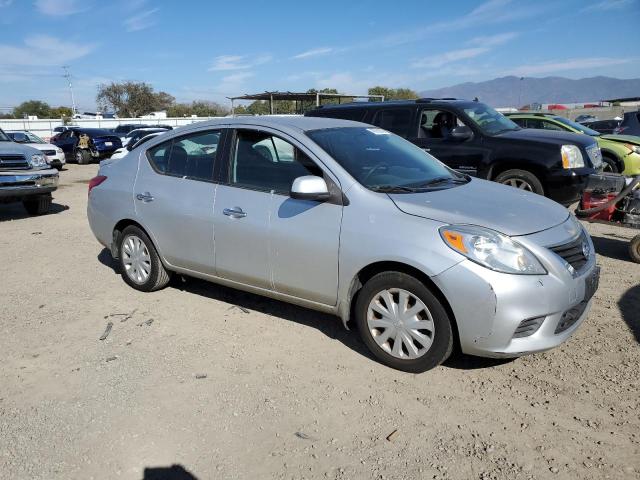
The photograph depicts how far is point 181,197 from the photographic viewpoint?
14.8ft

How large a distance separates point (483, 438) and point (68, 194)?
1271cm

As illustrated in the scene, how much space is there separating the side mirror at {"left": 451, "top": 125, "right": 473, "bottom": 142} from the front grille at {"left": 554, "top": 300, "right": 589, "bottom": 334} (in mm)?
4776

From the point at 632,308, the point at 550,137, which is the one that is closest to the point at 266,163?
the point at 632,308

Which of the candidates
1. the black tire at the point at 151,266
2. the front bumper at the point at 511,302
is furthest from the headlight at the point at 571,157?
the black tire at the point at 151,266

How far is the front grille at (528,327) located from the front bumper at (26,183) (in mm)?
8898

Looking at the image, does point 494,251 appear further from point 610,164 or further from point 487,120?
point 610,164

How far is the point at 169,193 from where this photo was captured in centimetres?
462

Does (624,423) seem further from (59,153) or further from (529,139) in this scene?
(59,153)

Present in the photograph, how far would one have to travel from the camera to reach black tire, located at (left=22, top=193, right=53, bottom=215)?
9711 millimetres

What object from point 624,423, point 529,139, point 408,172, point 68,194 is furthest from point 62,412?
point 68,194

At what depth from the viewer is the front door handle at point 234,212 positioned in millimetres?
4066

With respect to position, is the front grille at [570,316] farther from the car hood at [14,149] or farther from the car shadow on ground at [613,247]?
the car hood at [14,149]

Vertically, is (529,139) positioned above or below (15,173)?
above

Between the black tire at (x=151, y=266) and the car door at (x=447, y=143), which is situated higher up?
the car door at (x=447, y=143)
